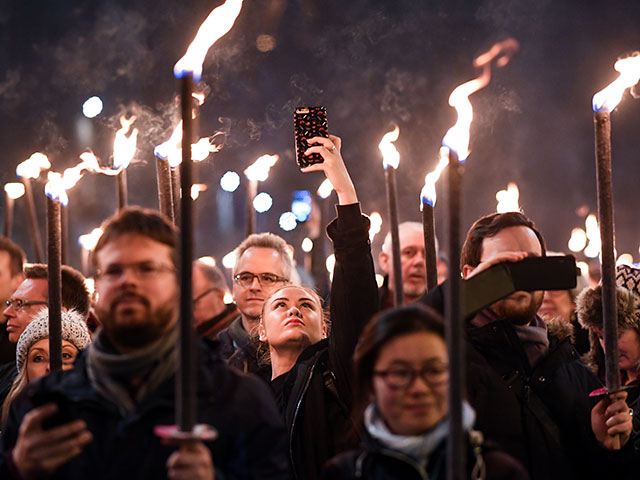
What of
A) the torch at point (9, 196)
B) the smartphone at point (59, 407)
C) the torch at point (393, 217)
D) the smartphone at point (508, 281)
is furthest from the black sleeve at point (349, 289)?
the torch at point (9, 196)

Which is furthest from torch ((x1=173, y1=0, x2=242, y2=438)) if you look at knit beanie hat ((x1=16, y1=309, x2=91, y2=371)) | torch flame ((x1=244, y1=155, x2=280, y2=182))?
torch flame ((x1=244, y1=155, x2=280, y2=182))

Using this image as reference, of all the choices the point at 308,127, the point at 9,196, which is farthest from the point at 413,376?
the point at 9,196

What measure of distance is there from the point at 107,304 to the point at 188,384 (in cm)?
49

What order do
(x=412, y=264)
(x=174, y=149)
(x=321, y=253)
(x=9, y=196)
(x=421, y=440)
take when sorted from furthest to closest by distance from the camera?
(x=321, y=253) → (x=9, y=196) → (x=412, y=264) → (x=174, y=149) → (x=421, y=440)

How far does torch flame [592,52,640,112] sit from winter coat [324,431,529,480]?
4.32 ft

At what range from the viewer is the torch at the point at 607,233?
282 cm

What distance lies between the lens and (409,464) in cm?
218

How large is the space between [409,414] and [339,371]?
56.4 inches

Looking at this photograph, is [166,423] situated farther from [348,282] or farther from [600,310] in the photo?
[600,310]

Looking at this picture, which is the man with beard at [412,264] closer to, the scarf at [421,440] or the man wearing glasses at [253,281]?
the man wearing glasses at [253,281]

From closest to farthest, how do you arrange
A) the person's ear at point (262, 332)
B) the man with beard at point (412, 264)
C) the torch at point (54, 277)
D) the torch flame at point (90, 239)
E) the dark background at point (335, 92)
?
1. the torch at point (54, 277)
2. the person's ear at point (262, 332)
3. the torch flame at point (90, 239)
4. the man with beard at point (412, 264)
5. the dark background at point (335, 92)

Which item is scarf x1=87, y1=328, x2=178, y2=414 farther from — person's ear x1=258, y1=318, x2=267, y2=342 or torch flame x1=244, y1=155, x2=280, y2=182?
torch flame x1=244, y1=155, x2=280, y2=182

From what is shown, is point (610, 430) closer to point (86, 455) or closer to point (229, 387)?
point (229, 387)

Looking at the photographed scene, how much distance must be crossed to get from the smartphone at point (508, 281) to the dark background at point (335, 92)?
3366 millimetres
